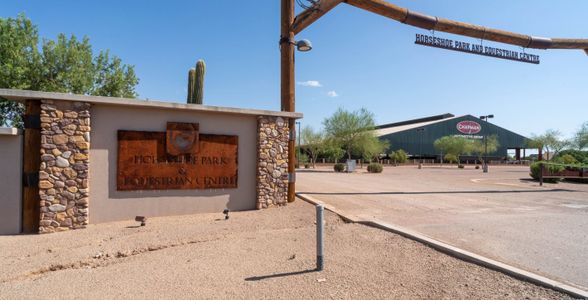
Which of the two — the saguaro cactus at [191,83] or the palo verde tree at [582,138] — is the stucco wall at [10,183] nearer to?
the saguaro cactus at [191,83]

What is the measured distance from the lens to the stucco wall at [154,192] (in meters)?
6.88

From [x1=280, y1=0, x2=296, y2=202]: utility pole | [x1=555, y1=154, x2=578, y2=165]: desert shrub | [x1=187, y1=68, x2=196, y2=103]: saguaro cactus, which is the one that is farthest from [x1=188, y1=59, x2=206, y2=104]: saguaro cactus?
[x1=555, y1=154, x2=578, y2=165]: desert shrub

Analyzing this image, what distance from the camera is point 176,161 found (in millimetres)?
7598

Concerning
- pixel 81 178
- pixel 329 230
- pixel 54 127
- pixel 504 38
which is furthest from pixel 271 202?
pixel 504 38

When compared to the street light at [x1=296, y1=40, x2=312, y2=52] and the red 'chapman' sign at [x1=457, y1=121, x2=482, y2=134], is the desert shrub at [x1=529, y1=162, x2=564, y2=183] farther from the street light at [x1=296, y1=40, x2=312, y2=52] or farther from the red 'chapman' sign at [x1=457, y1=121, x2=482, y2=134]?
the red 'chapman' sign at [x1=457, y1=121, x2=482, y2=134]

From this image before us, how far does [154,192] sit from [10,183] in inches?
108

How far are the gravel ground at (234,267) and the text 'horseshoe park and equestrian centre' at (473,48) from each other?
8.47 m

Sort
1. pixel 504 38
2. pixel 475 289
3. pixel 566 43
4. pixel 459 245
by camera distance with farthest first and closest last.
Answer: pixel 566 43
pixel 504 38
pixel 459 245
pixel 475 289

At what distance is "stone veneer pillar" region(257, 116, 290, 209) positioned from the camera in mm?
8562

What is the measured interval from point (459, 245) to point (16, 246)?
799 centimetres

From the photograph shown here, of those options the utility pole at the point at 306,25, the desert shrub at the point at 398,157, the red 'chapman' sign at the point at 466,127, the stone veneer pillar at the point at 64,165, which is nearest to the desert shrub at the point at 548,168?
the utility pole at the point at 306,25

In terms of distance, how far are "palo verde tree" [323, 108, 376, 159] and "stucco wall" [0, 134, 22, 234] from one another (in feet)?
106

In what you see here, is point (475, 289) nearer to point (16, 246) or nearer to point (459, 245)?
point (459, 245)

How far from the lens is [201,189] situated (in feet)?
26.0
